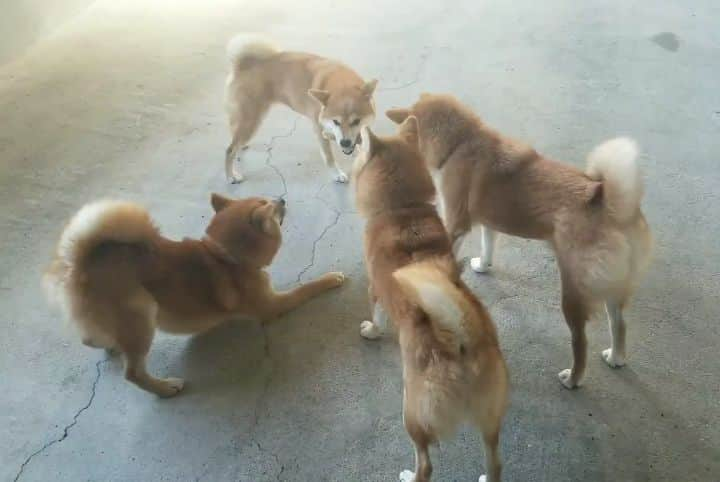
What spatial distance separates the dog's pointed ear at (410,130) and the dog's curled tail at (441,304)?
2.28 feet

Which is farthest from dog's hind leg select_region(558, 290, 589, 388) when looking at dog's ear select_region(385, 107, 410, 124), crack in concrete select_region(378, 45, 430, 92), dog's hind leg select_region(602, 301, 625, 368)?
crack in concrete select_region(378, 45, 430, 92)

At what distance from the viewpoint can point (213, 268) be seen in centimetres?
187

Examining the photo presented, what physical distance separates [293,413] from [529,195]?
1.03 m

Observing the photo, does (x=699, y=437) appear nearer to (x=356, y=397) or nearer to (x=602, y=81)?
Result: (x=356, y=397)

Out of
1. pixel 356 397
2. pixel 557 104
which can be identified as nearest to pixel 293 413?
pixel 356 397

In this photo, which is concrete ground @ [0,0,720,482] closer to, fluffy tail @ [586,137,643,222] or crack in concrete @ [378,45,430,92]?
crack in concrete @ [378,45,430,92]

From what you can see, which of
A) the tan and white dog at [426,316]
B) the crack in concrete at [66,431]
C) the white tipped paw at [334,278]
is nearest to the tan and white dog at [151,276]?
the crack in concrete at [66,431]

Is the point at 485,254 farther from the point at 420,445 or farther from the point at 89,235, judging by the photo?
the point at 89,235

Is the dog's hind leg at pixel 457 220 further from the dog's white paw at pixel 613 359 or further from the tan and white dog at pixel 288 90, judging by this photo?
the tan and white dog at pixel 288 90

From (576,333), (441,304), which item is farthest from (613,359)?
(441,304)

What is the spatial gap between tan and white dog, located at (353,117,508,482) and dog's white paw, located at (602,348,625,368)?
2.13 feet

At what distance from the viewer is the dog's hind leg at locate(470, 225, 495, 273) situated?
2182 mm

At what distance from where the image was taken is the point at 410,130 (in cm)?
188

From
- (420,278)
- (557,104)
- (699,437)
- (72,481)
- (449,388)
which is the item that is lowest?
(72,481)
